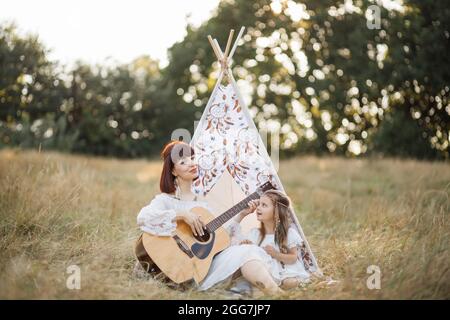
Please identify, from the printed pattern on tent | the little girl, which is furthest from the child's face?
the printed pattern on tent

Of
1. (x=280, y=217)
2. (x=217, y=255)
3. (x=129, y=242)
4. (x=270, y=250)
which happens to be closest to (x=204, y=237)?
(x=217, y=255)

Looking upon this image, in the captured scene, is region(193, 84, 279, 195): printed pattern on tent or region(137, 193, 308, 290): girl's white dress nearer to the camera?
→ region(137, 193, 308, 290): girl's white dress

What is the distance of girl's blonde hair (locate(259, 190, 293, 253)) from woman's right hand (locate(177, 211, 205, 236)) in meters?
0.52

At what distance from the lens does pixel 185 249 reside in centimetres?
348

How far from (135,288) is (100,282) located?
9.4 inches

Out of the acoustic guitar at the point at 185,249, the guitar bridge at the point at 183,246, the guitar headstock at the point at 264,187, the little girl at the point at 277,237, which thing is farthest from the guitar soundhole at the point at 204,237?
the guitar headstock at the point at 264,187

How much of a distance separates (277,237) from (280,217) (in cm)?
15

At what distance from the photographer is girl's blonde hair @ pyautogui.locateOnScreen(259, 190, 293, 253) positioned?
375 cm

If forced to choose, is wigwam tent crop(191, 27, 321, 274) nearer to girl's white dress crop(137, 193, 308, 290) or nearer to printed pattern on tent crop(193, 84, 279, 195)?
printed pattern on tent crop(193, 84, 279, 195)

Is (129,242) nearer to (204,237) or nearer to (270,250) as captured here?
(204,237)

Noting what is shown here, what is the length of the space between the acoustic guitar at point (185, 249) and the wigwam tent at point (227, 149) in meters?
0.72
